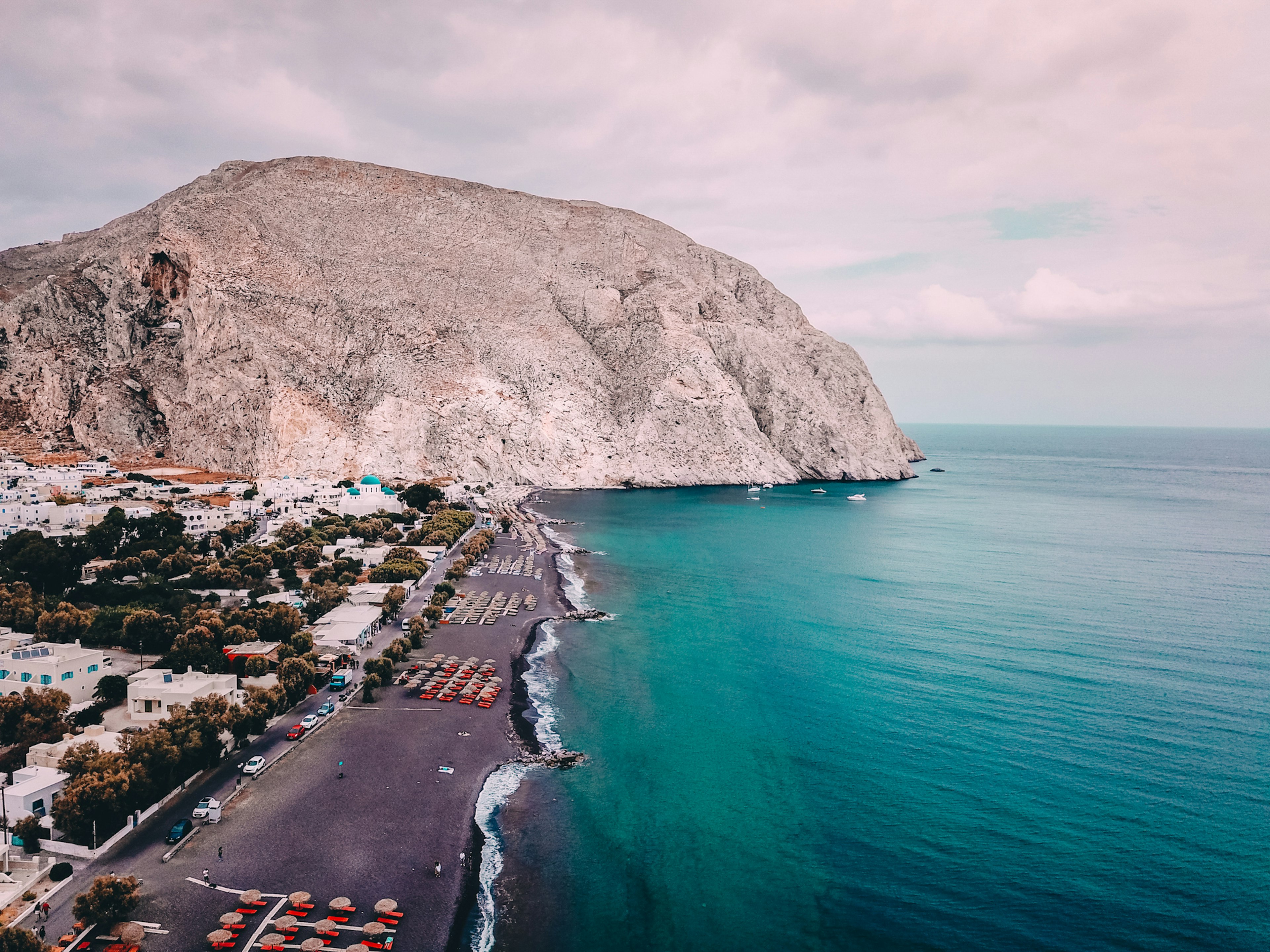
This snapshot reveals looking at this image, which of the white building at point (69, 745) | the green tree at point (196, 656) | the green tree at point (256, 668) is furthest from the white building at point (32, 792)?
A: the green tree at point (256, 668)

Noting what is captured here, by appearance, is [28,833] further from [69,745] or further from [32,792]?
[69,745]

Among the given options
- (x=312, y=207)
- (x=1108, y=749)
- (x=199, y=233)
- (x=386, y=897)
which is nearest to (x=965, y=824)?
(x=1108, y=749)

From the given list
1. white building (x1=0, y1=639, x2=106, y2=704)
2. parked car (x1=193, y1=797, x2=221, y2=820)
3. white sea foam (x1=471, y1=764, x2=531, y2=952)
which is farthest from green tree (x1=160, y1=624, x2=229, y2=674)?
white sea foam (x1=471, y1=764, x2=531, y2=952)

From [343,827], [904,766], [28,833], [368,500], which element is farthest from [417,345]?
[904,766]

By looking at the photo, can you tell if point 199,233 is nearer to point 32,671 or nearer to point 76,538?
point 76,538

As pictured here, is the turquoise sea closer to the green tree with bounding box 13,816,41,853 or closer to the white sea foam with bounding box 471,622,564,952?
the white sea foam with bounding box 471,622,564,952
